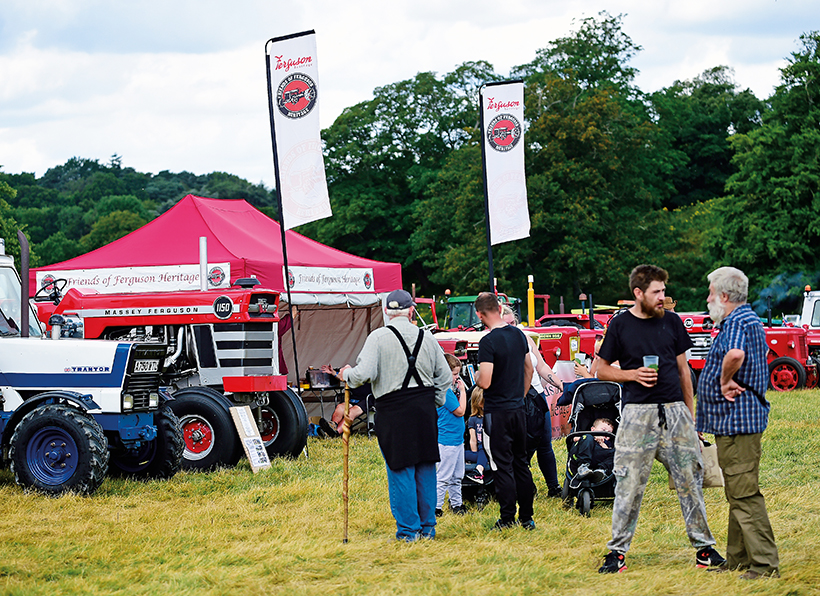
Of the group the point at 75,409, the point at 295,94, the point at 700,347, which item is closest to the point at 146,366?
the point at 75,409

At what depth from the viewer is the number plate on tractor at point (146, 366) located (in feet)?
28.8

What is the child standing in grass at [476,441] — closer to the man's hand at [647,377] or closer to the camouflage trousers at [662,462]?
the camouflage trousers at [662,462]

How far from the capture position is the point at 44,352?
8.66 m

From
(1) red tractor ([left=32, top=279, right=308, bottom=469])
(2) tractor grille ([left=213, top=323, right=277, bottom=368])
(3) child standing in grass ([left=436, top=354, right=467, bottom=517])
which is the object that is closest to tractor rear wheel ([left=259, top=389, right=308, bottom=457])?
(1) red tractor ([left=32, top=279, right=308, bottom=469])

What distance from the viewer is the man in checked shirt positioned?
5020 mm

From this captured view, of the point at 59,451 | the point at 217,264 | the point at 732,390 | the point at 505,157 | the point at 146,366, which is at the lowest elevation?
the point at 59,451

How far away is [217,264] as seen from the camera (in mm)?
13664

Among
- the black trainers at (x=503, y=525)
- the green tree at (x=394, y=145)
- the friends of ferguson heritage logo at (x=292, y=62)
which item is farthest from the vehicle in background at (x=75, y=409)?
the green tree at (x=394, y=145)

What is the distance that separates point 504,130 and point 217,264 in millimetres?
4921

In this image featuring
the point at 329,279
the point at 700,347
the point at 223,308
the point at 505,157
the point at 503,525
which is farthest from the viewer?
the point at 700,347

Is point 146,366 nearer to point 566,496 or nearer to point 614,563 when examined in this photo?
point 566,496

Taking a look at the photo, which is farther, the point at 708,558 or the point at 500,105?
the point at 500,105

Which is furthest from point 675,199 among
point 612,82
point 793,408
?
point 793,408

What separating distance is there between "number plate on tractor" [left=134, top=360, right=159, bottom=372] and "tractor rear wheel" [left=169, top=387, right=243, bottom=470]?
35.7 inches
